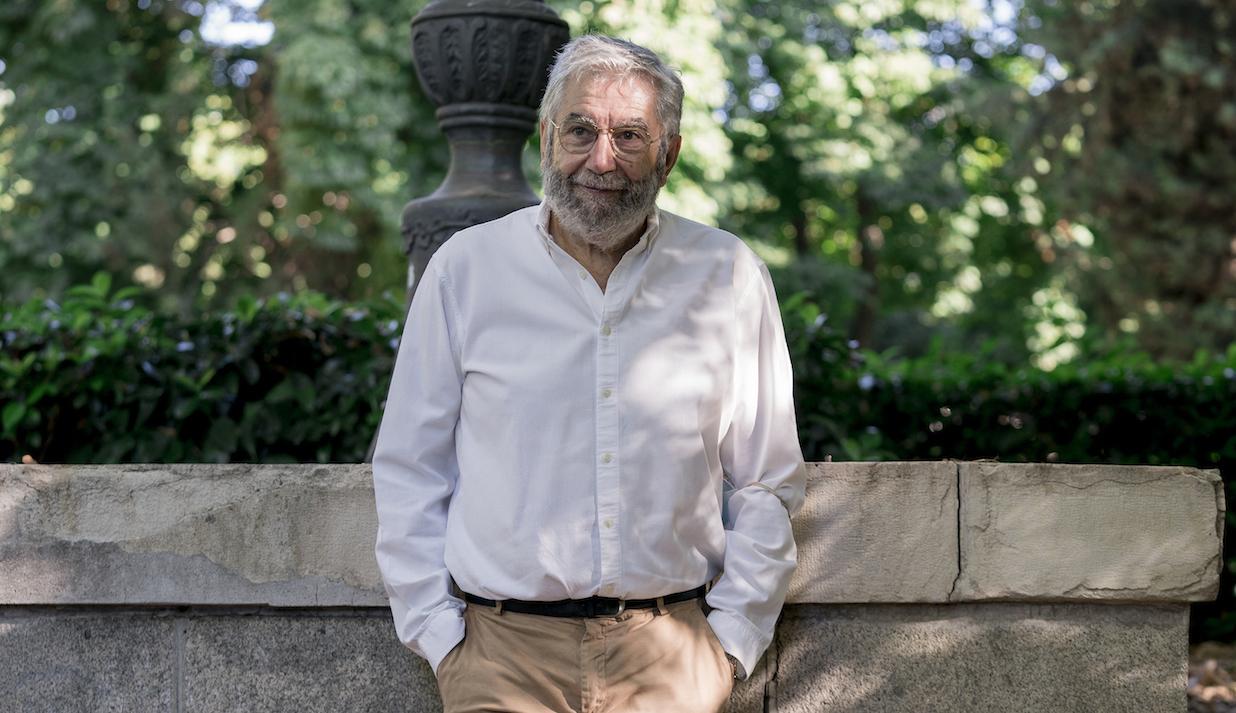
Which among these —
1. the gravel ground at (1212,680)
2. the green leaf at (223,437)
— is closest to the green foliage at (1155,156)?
the gravel ground at (1212,680)

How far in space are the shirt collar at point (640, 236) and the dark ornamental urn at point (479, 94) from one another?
4.67 feet

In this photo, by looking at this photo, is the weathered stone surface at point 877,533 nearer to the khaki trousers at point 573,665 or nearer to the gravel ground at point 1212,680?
the khaki trousers at point 573,665

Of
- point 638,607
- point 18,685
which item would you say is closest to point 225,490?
point 18,685

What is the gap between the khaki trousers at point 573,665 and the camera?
2.53 m

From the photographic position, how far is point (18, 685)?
3.31 meters

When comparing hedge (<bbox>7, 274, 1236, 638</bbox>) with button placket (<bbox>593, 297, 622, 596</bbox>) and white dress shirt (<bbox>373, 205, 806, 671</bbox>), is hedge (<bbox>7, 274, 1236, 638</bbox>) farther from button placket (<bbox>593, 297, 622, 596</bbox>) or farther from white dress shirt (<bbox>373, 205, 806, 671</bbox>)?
button placket (<bbox>593, 297, 622, 596</bbox>)

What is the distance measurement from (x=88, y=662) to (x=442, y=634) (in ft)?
4.05

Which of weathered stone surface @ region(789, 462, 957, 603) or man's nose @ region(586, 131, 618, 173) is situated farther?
weathered stone surface @ region(789, 462, 957, 603)

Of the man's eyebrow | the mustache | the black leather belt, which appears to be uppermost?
the man's eyebrow

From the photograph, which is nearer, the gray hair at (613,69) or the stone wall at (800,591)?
the gray hair at (613,69)

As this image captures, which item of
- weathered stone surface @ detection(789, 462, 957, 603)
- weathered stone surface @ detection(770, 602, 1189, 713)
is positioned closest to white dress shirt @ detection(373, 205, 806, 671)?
weathered stone surface @ detection(789, 462, 957, 603)

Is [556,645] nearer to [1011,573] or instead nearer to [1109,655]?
[1011,573]

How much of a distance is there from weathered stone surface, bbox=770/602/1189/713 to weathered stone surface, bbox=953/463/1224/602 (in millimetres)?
83

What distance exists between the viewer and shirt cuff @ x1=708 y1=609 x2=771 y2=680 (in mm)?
2604
